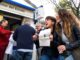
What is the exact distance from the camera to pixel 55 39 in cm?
525

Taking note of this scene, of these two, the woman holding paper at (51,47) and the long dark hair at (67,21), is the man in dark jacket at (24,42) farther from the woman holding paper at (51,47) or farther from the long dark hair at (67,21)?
the long dark hair at (67,21)

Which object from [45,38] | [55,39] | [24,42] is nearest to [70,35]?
[55,39]

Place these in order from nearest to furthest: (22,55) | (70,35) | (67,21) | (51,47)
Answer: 1. (70,35)
2. (67,21)
3. (51,47)
4. (22,55)

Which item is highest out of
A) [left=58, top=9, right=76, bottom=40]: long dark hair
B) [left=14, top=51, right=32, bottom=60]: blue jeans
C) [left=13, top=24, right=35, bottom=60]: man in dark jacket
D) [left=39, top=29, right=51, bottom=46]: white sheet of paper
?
[left=58, top=9, right=76, bottom=40]: long dark hair

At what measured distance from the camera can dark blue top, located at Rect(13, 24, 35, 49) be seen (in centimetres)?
641

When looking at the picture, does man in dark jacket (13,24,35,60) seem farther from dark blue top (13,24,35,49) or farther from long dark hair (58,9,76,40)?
long dark hair (58,9,76,40)

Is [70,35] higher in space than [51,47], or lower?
higher

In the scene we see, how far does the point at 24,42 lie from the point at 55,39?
1.37m

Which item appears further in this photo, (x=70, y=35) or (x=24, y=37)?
(x=24, y=37)

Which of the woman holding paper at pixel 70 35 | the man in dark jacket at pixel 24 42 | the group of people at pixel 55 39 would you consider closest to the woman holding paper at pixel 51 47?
the group of people at pixel 55 39

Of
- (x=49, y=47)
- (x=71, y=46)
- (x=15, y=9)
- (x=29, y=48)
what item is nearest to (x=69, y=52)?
(x=71, y=46)

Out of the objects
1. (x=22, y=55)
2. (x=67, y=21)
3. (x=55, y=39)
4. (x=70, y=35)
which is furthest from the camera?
(x=22, y=55)

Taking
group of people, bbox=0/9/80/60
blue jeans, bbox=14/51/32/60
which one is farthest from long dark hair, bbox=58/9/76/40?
blue jeans, bbox=14/51/32/60

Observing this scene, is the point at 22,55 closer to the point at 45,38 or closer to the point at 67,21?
the point at 45,38
